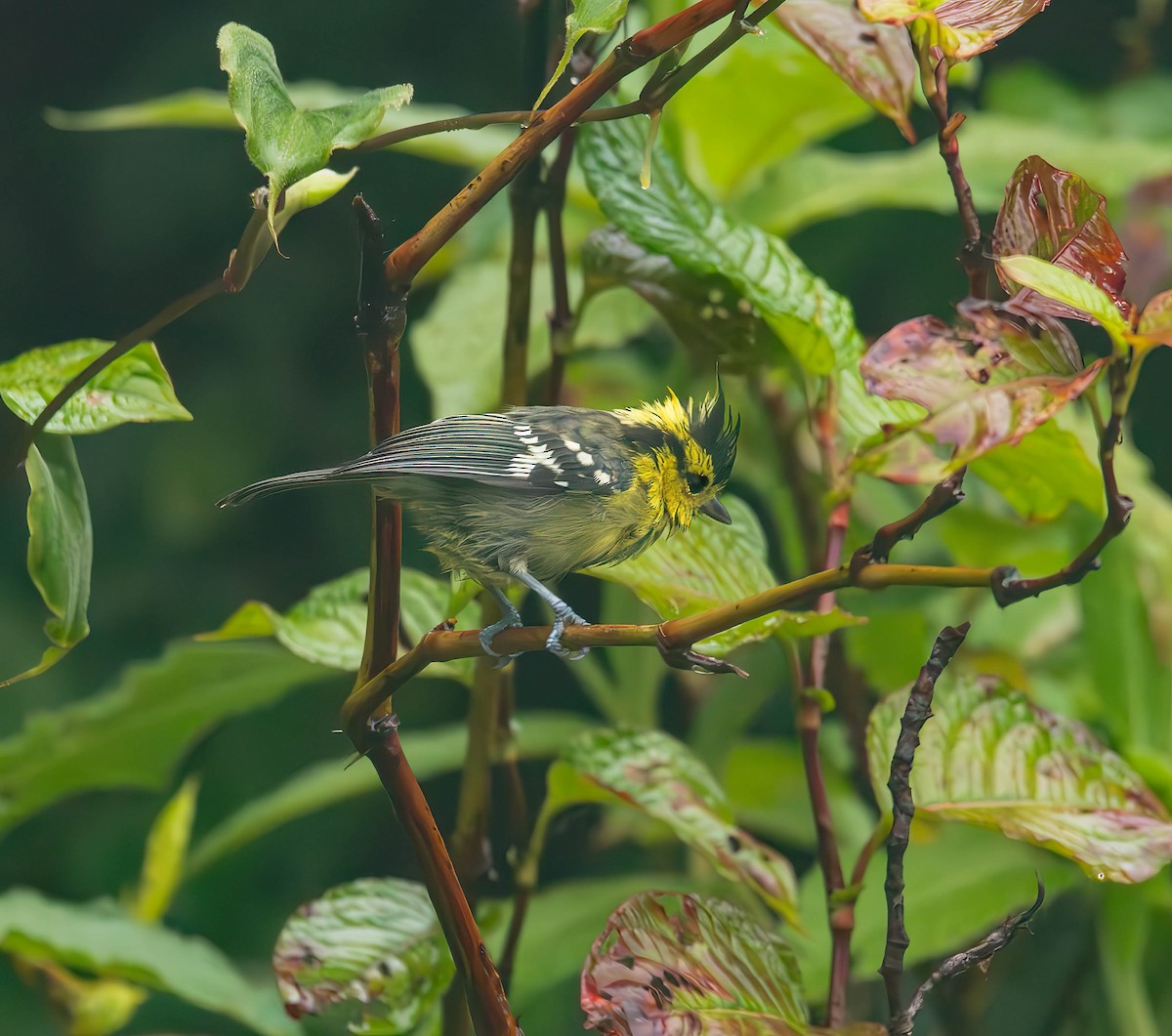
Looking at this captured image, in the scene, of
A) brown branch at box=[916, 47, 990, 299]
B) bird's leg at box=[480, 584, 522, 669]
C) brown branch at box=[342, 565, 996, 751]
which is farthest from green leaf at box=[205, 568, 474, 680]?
brown branch at box=[916, 47, 990, 299]

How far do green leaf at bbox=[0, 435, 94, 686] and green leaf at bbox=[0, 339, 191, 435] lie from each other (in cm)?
1

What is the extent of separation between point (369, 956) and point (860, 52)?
0.49m

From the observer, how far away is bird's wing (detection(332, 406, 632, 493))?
16.9 inches

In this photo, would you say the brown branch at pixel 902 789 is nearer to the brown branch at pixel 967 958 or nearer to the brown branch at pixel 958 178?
the brown branch at pixel 967 958

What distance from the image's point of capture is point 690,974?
0.44 meters

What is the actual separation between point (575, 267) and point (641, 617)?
26 cm

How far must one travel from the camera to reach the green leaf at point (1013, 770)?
476 mm

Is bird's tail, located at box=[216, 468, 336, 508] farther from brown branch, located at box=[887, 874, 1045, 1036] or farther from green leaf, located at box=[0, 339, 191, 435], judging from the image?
brown branch, located at box=[887, 874, 1045, 1036]

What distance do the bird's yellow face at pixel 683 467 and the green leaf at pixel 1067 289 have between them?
13 cm

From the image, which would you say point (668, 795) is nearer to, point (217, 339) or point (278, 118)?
point (278, 118)

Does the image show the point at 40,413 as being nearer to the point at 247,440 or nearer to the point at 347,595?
the point at 347,595

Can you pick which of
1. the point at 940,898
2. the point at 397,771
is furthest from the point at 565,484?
the point at 940,898

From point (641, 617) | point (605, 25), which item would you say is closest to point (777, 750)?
point (641, 617)

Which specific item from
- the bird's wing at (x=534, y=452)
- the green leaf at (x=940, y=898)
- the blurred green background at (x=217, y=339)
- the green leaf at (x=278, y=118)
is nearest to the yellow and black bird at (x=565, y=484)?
the bird's wing at (x=534, y=452)
